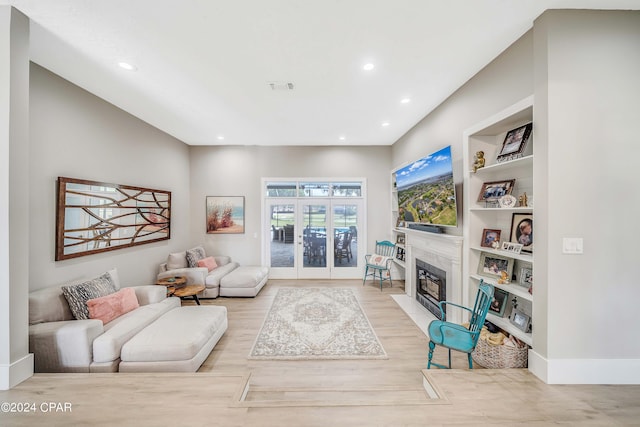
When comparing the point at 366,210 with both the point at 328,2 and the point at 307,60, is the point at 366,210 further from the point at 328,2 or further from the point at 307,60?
the point at 328,2

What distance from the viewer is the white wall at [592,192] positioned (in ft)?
5.88

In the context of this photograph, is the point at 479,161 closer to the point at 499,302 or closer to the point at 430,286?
the point at 499,302

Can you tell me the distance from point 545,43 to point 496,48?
0.43 meters

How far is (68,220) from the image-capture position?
2715 mm

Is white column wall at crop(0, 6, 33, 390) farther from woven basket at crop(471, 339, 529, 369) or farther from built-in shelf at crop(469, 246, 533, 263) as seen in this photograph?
built-in shelf at crop(469, 246, 533, 263)

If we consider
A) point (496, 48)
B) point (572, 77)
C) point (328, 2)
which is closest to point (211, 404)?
point (328, 2)

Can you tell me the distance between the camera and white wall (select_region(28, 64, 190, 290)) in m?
2.44

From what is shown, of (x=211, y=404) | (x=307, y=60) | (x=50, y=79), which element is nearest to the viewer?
(x=211, y=404)

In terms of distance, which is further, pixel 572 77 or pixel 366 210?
pixel 366 210

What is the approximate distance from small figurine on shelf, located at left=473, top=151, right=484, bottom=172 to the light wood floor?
189 cm

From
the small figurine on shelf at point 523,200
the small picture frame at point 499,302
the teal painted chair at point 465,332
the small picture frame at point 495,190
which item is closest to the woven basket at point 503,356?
the teal painted chair at point 465,332

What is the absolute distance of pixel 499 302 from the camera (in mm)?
2439

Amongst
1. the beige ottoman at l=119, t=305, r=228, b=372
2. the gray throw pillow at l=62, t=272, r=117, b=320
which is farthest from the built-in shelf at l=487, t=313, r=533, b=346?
the gray throw pillow at l=62, t=272, r=117, b=320

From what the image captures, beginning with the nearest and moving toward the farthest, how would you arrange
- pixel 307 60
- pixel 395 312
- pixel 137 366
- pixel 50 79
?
pixel 137 366, pixel 307 60, pixel 50 79, pixel 395 312
